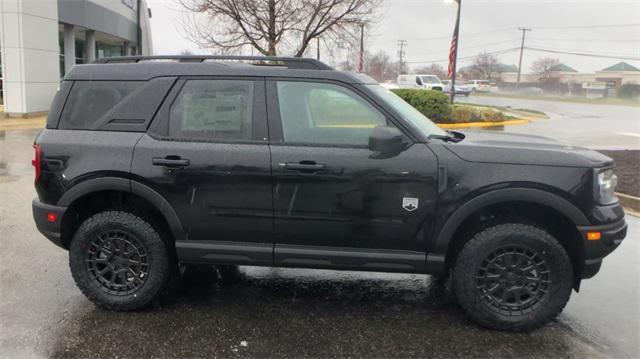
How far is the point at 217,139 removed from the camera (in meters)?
3.86

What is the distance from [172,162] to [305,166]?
0.99 m

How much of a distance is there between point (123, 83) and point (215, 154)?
3.17ft

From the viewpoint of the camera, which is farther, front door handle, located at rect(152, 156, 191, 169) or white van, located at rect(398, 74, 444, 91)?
white van, located at rect(398, 74, 444, 91)

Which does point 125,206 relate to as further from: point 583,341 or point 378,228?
point 583,341

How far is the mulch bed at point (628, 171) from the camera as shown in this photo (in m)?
8.21

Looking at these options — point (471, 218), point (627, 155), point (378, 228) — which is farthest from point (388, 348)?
point (627, 155)

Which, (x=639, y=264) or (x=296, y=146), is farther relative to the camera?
(x=639, y=264)

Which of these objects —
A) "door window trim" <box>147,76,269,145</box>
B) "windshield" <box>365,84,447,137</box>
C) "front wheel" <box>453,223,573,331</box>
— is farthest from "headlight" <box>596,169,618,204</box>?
"door window trim" <box>147,76,269,145</box>

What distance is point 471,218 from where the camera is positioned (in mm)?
3777

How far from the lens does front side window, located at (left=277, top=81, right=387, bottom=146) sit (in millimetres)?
3785

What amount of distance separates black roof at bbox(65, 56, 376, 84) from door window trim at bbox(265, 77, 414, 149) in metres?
0.03

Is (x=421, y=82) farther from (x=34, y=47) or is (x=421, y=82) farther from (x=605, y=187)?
(x=605, y=187)

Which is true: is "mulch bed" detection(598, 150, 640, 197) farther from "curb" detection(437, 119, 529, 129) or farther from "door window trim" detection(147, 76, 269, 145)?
"door window trim" detection(147, 76, 269, 145)

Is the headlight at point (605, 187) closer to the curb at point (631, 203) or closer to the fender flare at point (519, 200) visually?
the fender flare at point (519, 200)
